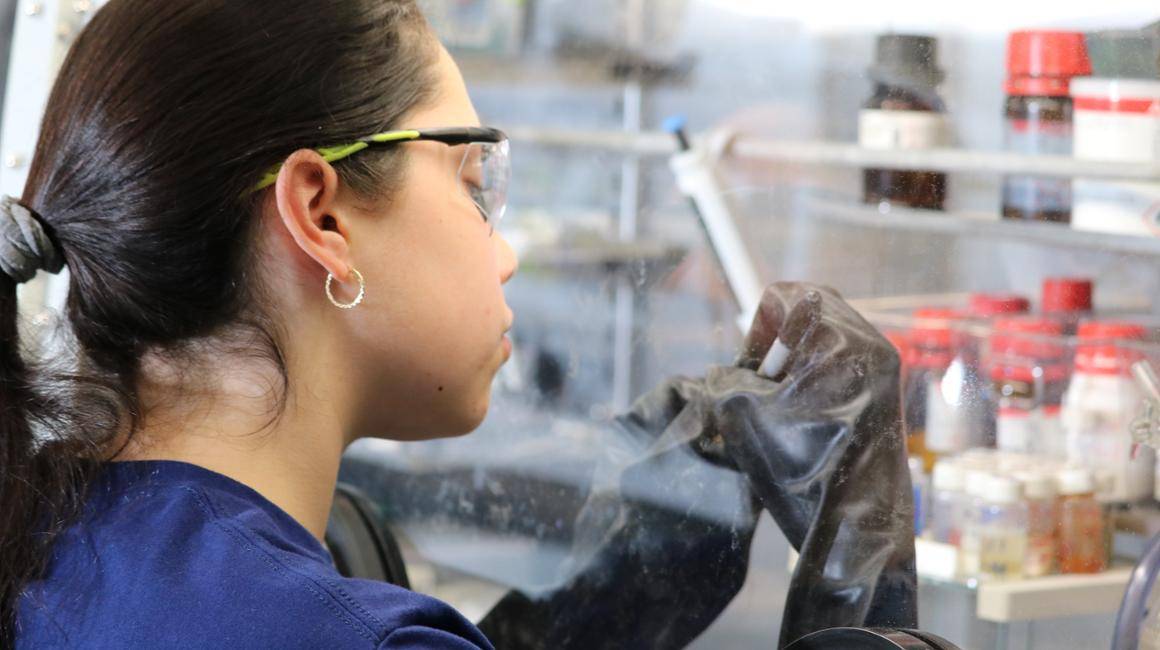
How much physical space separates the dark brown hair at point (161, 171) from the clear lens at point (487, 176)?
0.21ft

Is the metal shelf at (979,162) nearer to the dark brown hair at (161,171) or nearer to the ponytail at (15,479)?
the dark brown hair at (161,171)

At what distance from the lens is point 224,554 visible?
0.79 m

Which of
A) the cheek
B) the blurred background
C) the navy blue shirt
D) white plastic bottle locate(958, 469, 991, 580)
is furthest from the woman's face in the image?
white plastic bottle locate(958, 469, 991, 580)

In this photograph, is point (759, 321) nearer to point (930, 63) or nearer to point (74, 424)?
point (930, 63)

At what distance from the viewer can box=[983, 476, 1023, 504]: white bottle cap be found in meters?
0.95

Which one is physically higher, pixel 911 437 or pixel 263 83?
pixel 263 83

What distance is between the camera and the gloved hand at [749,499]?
93 centimetres

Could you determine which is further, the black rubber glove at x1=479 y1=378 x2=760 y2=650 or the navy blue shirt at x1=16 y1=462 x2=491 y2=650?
the black rubber glove at x1=479 y1=378 x2=760 y2=650

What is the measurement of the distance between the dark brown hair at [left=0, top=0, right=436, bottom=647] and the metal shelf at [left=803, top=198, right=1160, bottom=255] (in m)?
0.37

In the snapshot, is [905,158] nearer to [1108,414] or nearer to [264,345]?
[1108,414]

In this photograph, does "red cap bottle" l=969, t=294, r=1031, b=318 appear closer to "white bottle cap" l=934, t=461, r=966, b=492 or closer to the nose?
"white bottle cap" l=934, t=461, r=966, b=492

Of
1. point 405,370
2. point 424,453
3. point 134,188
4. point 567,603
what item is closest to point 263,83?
point 134,188

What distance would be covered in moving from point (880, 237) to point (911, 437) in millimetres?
161

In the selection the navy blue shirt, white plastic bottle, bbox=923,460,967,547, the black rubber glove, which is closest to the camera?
the navy blue shirt
